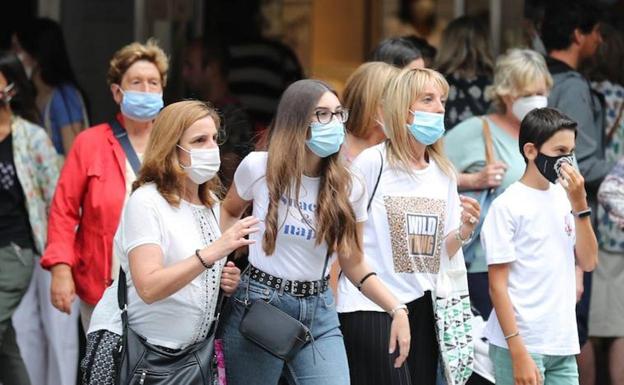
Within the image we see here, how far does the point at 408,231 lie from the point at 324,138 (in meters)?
0.62

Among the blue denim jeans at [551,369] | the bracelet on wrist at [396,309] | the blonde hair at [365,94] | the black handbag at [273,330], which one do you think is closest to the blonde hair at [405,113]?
the blonde hair at [365,94]

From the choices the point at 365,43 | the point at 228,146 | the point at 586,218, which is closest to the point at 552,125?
the point at 586,218

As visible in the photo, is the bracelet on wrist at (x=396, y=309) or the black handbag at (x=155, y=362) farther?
the bracelet on wrist at (x=396, y=309)

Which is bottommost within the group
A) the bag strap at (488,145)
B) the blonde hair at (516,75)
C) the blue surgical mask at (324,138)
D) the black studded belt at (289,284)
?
the black studded belt at (289,284)

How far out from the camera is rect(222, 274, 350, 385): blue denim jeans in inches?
222

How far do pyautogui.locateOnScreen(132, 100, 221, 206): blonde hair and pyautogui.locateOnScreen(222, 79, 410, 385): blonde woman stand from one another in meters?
0.33

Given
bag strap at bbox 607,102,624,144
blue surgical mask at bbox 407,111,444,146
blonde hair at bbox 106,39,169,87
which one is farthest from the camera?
bag strap at bbox 607,102,624,144

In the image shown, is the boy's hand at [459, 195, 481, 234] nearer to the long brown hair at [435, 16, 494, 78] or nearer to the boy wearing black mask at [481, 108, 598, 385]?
the boy wearing black mask at [481, 108, 598, 385]

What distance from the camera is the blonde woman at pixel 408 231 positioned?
6027 millimetres

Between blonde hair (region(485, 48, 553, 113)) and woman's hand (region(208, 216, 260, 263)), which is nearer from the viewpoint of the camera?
woman's hand (region(208, 216, 260, 263))

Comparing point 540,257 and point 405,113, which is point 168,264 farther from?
point 540,257

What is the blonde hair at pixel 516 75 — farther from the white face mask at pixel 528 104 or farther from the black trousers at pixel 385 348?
the black trousers at pixel 385 348

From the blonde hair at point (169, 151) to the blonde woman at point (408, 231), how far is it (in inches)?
32.2

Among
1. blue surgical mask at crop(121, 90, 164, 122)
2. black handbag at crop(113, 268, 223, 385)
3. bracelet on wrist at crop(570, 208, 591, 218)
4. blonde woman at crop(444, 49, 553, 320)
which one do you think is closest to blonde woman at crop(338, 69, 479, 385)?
bracelet on wrist at crop(570, 208, 591, 218)
